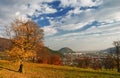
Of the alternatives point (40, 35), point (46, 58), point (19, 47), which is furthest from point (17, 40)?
point (46, 58)

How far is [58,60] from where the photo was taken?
140 meters

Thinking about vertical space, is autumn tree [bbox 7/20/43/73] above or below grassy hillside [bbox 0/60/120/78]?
above

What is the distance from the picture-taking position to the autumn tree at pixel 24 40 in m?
45.5

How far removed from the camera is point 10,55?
46031 mm

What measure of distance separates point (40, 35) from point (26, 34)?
327 centimetres

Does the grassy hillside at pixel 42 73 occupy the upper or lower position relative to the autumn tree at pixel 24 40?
lower

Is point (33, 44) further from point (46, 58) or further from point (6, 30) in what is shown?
point (46, 58)

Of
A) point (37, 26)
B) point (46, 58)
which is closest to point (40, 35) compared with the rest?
point (37, 26)

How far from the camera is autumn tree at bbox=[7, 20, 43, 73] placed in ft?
149

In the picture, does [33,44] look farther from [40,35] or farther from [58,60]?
[58,60]

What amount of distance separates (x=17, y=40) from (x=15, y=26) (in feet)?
10.6

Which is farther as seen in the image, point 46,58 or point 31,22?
point 46,58

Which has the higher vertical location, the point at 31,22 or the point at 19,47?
the point at 31,22

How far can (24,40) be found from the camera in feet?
151
